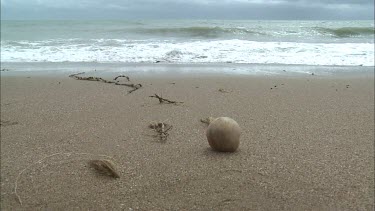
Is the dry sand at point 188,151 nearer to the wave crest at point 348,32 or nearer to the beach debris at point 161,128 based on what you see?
the beach debris at point 161,128

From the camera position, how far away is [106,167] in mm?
2732

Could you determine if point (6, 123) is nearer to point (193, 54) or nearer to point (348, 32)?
point (193, 54)

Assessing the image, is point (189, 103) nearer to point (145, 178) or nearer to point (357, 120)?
point (357, 120)

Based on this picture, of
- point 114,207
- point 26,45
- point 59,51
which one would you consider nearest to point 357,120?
point 114,207

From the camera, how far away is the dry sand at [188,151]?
95.6 inches

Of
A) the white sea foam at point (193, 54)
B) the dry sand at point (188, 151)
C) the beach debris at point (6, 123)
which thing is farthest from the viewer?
the white sea foam at point (193, 54)

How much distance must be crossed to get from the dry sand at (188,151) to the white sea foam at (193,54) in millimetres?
4040

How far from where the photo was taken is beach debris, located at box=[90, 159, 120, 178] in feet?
8.81

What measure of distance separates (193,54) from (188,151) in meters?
7.55

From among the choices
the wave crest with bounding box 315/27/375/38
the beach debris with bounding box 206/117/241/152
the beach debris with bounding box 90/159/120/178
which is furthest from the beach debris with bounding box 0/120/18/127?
the wave crest with bounding box 315/27/375/38

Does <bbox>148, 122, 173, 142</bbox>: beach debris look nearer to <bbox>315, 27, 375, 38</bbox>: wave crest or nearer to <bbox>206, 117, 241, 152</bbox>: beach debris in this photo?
<bbox>206, 117, 241, 152</bbox>: beach debris

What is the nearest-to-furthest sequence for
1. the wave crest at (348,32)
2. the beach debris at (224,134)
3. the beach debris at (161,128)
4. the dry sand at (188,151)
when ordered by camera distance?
1. the dry sand at (188,151)
2. the beach debris at (224,134)
3. the beach debris at (161,128)
4. the wave crest at (348,32)

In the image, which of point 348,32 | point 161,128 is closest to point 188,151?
point 161,128

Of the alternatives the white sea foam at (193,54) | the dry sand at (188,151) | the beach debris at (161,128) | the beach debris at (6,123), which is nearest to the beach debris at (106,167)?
the dry sand at (188,151)
